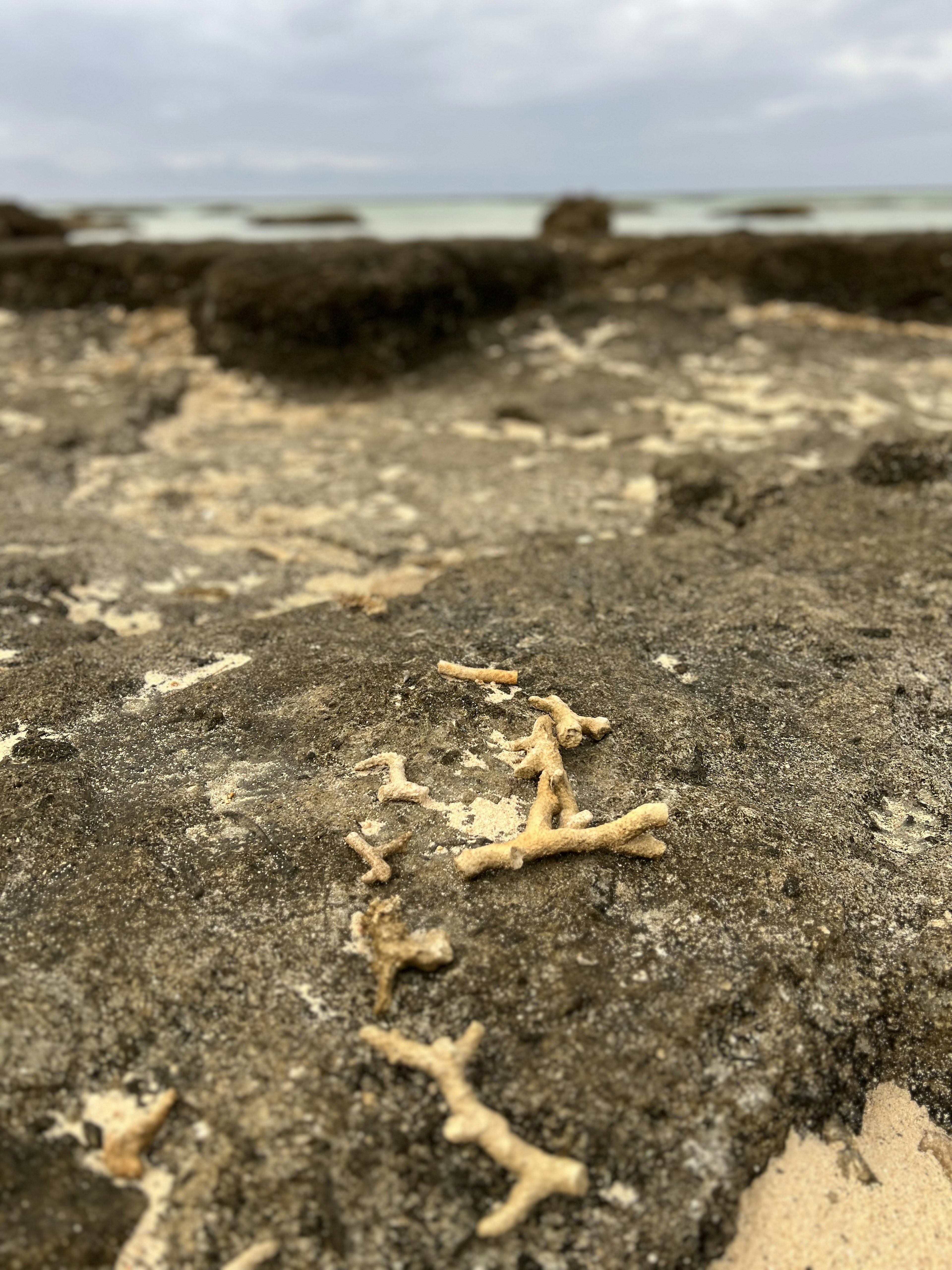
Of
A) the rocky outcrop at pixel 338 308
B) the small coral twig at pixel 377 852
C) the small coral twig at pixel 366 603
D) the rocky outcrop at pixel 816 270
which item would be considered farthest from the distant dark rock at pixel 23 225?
the small coral twig at pixel 377 852

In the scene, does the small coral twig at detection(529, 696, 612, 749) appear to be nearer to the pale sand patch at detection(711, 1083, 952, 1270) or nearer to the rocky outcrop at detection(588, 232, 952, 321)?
the pale sand patch at detection(711, 1083, 952, 1270)

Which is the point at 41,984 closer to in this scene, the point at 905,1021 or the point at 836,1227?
the point at 836,1227

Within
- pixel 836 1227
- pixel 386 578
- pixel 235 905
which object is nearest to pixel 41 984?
pixel 235 905

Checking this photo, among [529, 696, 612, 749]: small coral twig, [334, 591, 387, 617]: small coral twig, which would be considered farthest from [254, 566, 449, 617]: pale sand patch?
[529, 696, 612, 749]: small coral twig

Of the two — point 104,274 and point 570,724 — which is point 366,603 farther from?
point 104,274

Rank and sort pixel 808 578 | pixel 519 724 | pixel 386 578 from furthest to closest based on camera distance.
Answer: pixel 386 578, pixel 808 578, pixel 519 724

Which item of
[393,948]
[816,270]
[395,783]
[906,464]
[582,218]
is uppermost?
[582,218]

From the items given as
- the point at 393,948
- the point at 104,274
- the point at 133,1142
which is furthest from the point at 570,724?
the point at 104,274
